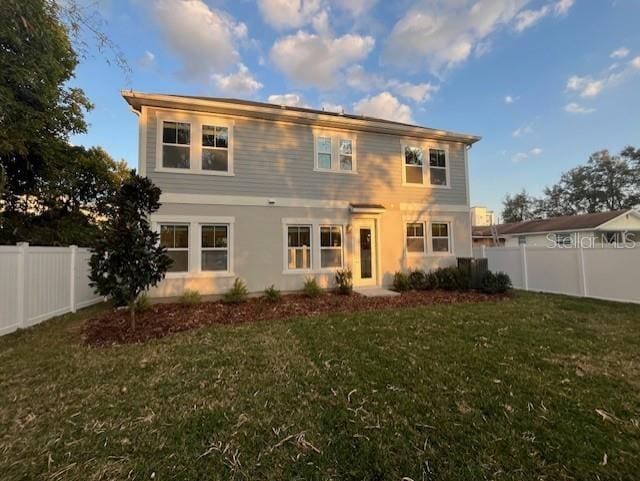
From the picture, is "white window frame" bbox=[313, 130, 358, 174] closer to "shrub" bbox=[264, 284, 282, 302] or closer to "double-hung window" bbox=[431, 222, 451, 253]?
"double-hung window" bbox=[431, 222, 451, 253]

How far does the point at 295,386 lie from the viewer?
11.3 ft

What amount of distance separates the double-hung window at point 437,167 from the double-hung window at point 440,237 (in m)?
1.70

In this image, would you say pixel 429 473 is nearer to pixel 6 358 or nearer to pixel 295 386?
pixel 295 386

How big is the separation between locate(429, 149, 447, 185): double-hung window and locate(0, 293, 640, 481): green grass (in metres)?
7.63

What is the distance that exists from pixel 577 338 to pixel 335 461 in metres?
5.16

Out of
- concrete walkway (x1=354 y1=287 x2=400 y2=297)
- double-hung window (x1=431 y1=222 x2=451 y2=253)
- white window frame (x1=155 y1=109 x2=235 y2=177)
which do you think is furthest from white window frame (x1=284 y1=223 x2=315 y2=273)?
double-hung window (x1=431 y1=222 x2=451 y2=253)

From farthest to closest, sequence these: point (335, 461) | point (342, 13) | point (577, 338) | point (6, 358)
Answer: point (342, 13)
point (577, 338)
point (6, 358)
point (335, 461)

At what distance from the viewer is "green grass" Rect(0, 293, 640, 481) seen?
7.26 feet

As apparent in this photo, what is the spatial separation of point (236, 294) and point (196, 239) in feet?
7.09

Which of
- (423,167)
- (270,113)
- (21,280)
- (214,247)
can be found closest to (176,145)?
(270,113)

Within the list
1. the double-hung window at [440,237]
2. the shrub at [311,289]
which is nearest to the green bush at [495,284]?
the double-hung window at [440,237]

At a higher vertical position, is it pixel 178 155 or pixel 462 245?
pixel 178 155

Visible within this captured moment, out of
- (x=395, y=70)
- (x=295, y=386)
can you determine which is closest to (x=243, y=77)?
(x=395, y=70)

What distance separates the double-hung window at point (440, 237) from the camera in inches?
463
